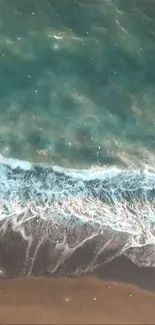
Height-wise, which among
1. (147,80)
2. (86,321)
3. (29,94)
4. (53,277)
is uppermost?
(147,80)

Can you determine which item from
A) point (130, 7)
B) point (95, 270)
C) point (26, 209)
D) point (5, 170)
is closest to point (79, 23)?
point (130, 7)

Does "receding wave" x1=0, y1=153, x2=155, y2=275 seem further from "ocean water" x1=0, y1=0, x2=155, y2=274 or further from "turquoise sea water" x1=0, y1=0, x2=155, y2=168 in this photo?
"turquoise sea water" x1=0, y1=0, x2=155, y2=168

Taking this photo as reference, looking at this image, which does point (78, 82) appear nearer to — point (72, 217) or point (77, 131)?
point (77, 131)

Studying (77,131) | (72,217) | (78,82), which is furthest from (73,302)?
(78,82)

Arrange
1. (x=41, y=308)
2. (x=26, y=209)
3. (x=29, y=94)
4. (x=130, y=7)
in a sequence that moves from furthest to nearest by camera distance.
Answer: (x=130, y=7), (x=29, y=94), (x=26, y=209), (x=41, y=308)

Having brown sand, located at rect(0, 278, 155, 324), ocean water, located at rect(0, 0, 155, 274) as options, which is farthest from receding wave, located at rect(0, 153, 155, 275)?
brown sand, located at rect(0, 278, 155, 324)

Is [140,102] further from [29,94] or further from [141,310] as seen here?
[141,310]

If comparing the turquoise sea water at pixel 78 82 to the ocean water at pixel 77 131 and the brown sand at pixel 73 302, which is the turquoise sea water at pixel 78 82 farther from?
the brown sand at pixel 73 302
